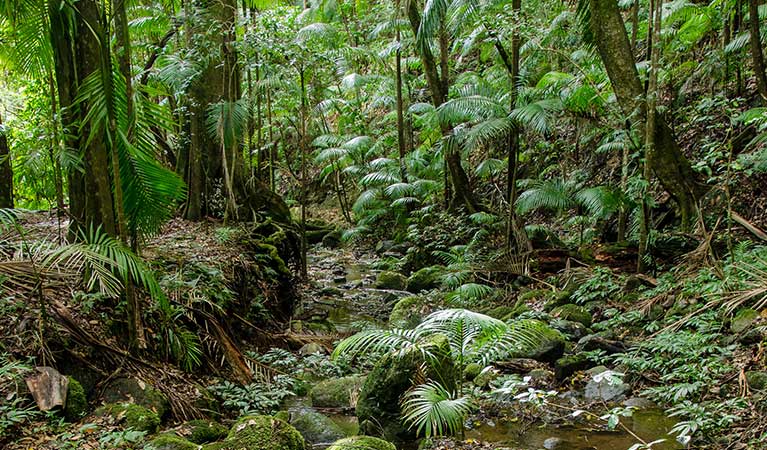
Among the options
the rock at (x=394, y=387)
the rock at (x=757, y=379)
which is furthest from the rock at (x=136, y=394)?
the rock at (x=757, y=379)

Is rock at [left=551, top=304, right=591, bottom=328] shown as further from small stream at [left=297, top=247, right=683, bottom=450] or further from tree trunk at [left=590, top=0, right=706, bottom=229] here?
small stream at [left=297, top=247, right=683, bottom=450]

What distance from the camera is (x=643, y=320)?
5.90 meters

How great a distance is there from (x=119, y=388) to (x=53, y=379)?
48cm

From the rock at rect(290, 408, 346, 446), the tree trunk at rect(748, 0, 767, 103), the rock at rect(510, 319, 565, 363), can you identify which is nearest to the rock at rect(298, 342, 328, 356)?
the rock at rect(290, 408, 346, 446)

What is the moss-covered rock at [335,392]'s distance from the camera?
5238mm

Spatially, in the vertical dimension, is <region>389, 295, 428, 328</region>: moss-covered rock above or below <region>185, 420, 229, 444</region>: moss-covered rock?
below

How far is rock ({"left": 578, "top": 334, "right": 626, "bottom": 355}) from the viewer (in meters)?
5.48

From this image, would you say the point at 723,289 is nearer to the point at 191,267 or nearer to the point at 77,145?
the point at 191,267

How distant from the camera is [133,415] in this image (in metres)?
3.55

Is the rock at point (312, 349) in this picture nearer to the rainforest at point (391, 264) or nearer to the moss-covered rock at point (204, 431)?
the rainforest at point (391, 264)


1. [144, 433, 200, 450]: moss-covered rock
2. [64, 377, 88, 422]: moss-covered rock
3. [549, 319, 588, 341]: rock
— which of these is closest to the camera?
[144, 433, 200, 450]: moss-covered rock

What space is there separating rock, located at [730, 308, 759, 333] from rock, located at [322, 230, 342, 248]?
12.7 m

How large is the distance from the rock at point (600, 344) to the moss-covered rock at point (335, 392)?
2.42m

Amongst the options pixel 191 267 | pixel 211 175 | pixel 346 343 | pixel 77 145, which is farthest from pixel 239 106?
pixel 346 343
